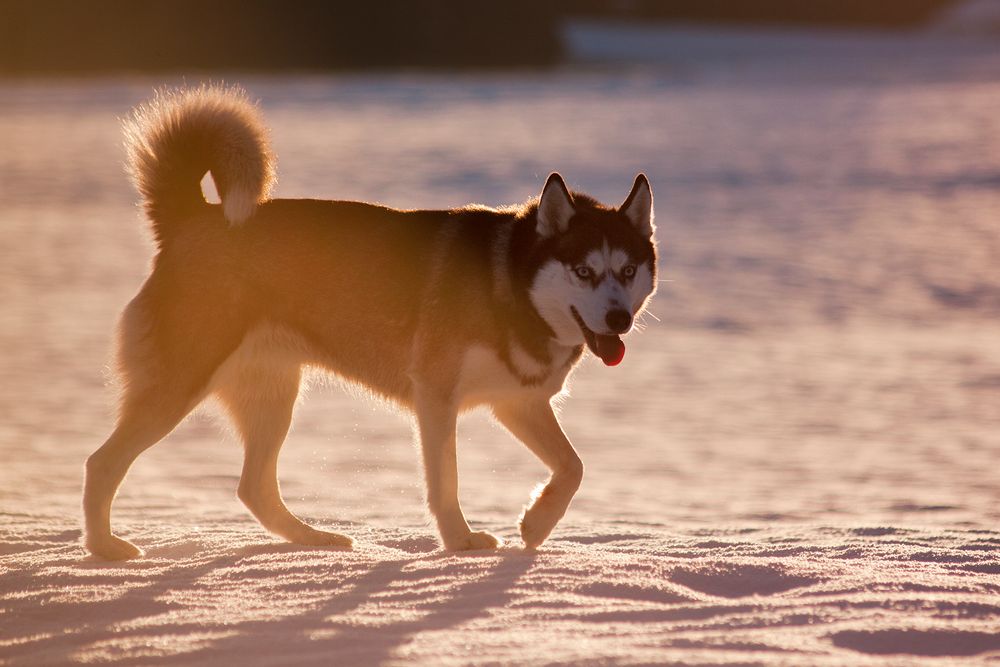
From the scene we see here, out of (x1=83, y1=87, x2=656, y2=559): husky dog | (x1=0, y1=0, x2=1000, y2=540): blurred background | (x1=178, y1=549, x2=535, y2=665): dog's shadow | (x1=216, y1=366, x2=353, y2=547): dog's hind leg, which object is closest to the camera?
(x1=178, y1=549, x2=535, y2=665): dog's shadow

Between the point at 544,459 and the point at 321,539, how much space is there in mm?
982

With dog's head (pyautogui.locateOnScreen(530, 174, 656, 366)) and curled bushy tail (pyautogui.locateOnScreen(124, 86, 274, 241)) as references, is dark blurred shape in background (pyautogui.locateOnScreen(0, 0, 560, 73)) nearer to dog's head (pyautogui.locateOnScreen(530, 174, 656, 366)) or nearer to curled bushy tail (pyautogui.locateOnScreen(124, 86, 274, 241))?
curled bushy tail (pyautogui.locateOnScreen(124, 86, 274, 241))

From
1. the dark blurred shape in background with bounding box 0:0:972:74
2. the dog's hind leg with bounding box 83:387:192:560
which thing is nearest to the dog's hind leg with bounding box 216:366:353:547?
the dog's hind leg with bounding box 83:387:192:560

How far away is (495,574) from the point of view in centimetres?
482

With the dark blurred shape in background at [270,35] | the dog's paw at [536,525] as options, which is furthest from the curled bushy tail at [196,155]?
the dark blurred shape in background at [270,35]

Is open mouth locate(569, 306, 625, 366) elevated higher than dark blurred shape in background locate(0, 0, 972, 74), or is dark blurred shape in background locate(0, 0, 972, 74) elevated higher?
dark blurred shape in background locate(0, 0, 972, 74)

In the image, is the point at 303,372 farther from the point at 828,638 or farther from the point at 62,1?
the point at 62,1

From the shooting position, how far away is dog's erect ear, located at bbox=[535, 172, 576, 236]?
18.0 feet

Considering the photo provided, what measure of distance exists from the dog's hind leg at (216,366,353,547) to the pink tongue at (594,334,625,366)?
54.9 inches

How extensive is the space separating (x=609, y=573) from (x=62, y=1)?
4841 cm

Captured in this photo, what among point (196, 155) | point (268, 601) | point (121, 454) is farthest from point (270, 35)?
point (268, 601)

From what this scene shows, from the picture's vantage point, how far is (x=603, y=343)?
5.36 m

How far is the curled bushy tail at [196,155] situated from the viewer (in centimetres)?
571

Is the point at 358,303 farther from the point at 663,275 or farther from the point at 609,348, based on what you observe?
the point at 663,275
